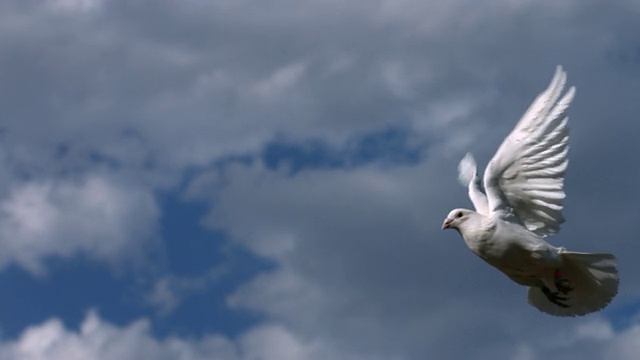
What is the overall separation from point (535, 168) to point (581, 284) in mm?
2631

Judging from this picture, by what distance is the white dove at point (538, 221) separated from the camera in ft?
106

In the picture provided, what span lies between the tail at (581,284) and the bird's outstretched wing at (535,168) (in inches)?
42.4

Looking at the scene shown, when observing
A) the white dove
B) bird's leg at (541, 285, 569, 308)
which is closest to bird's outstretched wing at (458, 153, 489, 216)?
the white dove

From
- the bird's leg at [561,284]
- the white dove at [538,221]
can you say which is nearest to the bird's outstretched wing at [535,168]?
the white dove at [538,221]

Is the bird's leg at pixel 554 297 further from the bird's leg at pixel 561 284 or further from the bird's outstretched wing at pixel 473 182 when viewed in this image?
the bird's outstretched wing at pixel 473 182

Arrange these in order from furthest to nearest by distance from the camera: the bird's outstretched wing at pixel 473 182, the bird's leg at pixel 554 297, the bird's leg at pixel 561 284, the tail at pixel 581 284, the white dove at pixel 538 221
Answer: the bird's outstretched wing at pixel 473 182, the bird's leg at pixel 554 297, the bird's leg at pixel 561 284, the tail at pixel 581 284, the white dove at pixel 538 221

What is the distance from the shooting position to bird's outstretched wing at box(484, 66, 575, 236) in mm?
33219

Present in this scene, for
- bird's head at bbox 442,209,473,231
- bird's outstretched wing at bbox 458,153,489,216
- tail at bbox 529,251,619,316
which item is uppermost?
bird's outstretched wing at bbox 458,153,489,216

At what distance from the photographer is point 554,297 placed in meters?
33.6

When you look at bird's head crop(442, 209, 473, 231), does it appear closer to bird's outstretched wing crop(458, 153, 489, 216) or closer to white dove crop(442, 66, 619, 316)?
white dove crop(442, 66, 619, 316)

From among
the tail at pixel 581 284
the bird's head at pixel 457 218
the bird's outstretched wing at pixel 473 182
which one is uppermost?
the bird's outstretched wing at pixel 473 182

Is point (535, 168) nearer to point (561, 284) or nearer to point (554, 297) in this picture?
point (561, 284)

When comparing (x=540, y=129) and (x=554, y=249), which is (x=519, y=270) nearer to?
(x=554, y=249)

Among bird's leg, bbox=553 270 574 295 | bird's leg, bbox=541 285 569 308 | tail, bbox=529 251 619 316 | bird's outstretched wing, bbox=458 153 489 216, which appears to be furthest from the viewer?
bird's outstretched wing, bbox=458 153 489 216
